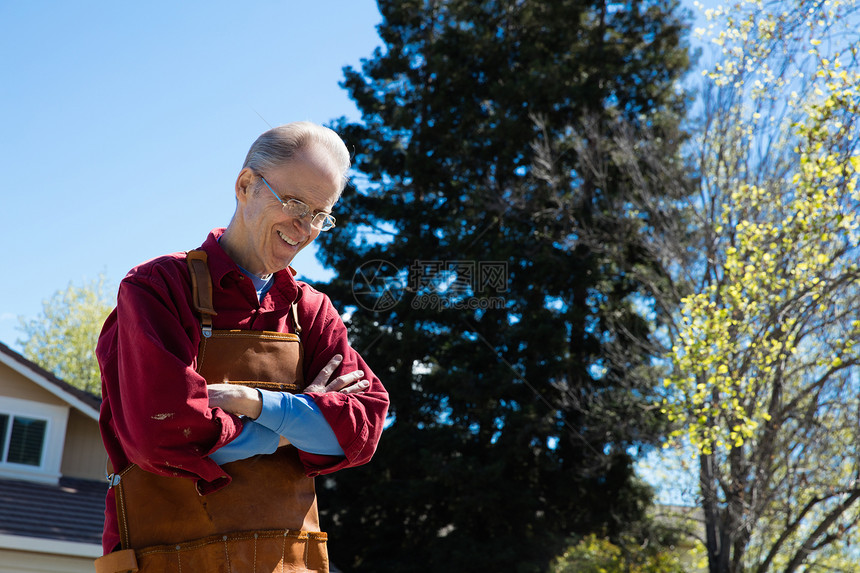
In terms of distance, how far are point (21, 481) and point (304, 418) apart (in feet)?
37.7

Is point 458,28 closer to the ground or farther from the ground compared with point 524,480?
farther from the ground

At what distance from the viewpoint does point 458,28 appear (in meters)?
19.2

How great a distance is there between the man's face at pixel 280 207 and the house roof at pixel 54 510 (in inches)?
361

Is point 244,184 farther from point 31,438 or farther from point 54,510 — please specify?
point 31,438

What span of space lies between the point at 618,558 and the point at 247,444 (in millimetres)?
13682

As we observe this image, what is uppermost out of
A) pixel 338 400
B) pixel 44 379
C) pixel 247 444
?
pixel 44 379

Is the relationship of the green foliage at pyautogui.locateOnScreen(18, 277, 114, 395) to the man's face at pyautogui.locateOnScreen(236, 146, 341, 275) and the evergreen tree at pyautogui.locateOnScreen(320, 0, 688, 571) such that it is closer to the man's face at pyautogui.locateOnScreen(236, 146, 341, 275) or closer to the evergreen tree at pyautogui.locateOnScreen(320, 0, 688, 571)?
the evergreen tree at pyautogui.locateOnScreen(320, 0, 688, 571)

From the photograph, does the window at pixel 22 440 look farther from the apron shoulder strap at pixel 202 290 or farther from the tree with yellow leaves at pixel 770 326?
the apron shoulder strap at pixel 202 290

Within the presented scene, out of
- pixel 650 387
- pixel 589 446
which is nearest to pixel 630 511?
pixel 589 446

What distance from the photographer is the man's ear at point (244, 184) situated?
6.44 feet

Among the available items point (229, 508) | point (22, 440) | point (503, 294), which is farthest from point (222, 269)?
point (503, 294)

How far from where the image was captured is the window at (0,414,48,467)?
460 inches

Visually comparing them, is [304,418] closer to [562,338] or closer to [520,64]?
[562,338]

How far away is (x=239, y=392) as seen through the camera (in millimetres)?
1723
